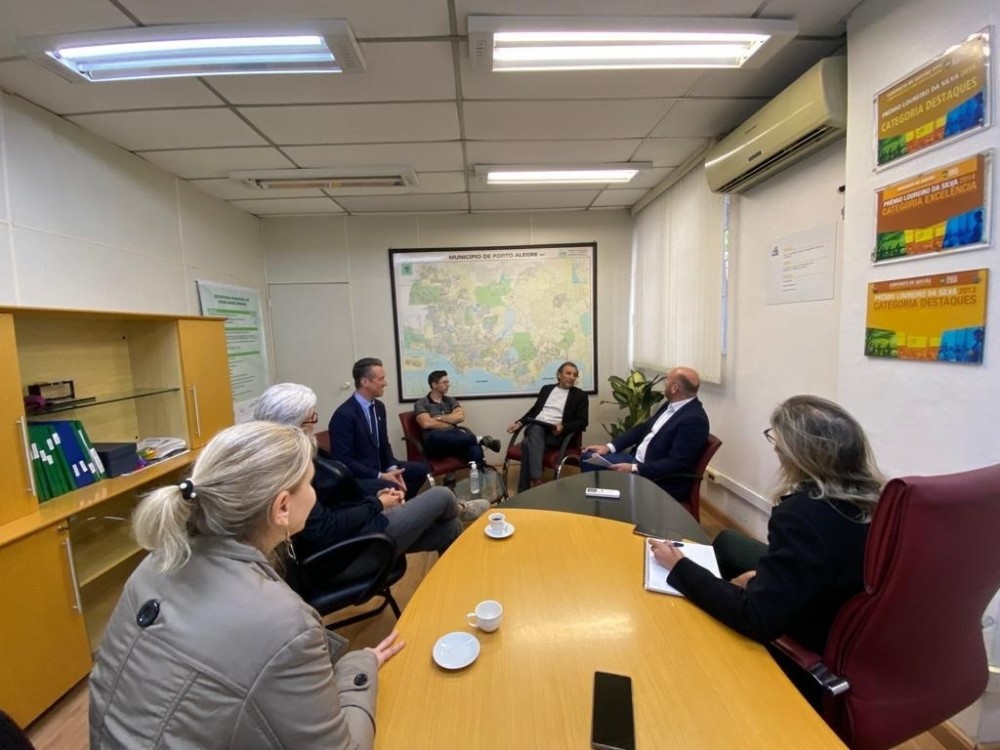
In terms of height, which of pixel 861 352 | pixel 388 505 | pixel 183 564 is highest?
pixel 861 352

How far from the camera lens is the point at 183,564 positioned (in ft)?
2.64

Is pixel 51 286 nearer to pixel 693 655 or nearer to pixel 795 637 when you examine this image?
pixel 693 655

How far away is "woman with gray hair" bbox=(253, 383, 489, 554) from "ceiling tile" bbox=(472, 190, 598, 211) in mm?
2747

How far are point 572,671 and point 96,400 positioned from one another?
2.89 meters

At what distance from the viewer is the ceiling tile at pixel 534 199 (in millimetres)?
3849

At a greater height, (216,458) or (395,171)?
(395,171)

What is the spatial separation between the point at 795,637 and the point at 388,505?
1.76m

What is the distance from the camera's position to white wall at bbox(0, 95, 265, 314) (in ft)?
6.78

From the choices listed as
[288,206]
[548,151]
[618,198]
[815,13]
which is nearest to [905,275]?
[815,13]

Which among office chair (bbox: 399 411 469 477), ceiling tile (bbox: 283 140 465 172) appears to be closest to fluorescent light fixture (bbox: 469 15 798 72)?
ceiling tile (bbox: 283 140 465 172)

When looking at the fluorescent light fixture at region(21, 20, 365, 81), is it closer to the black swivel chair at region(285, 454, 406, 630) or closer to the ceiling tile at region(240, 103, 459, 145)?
the ceiling tile at region(240, 103, 459, 145)

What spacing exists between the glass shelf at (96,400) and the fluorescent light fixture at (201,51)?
1549mm

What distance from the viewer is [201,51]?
1.82 metres

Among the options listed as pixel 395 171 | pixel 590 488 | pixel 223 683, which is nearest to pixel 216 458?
pixel 223 683
